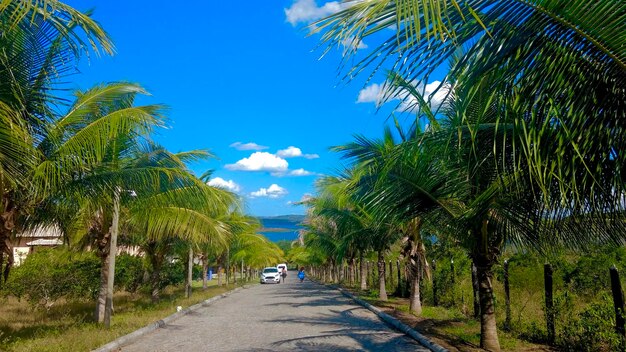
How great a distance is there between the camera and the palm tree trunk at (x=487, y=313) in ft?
30.6

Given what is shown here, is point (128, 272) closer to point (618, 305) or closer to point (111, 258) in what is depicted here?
point (111, 258)

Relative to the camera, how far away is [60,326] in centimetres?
1331

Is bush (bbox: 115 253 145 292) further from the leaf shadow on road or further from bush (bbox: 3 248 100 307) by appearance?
the leaf shadow on road

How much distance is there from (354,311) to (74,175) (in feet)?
38.3

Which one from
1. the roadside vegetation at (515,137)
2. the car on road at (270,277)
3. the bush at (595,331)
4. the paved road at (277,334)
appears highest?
the roadside vegetation at (515,137)

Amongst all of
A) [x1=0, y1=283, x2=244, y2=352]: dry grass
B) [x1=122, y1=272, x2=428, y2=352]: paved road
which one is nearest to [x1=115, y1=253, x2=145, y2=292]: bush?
[x1=0, y1=283, x2=244, y2=352]: dry grass

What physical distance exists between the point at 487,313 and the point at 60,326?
32.7ft

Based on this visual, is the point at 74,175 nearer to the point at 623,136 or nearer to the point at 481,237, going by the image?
the point at 481,237

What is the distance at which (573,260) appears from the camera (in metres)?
18.3

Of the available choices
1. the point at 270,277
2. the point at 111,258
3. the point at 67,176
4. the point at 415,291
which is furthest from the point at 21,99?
the point at 270,277

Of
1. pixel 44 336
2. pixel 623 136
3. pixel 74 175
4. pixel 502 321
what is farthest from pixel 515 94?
pixel 44 336

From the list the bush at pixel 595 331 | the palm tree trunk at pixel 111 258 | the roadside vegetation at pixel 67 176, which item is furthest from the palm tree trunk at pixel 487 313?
the palm tree trunk at pixel 111 258

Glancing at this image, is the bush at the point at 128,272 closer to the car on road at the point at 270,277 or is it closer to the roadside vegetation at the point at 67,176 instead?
the roadside vegetation at the point at 67,176

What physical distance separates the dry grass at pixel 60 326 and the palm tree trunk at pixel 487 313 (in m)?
6.77
